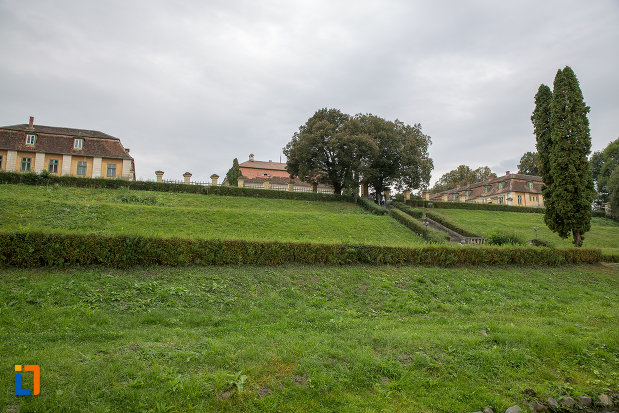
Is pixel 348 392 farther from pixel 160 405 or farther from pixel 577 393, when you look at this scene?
pixel 577 393

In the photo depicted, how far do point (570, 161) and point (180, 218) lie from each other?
81.6ft

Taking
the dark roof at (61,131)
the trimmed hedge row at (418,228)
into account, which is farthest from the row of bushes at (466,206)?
the dark roof at (61,131)

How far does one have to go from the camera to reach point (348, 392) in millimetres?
5594

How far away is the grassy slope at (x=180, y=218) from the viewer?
17.4 meters

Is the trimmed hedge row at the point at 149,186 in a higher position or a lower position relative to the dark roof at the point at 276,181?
lower

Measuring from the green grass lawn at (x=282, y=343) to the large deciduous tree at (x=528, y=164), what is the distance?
7798 centimetres

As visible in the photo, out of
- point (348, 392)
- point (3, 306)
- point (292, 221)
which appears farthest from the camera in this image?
point (292, 221)

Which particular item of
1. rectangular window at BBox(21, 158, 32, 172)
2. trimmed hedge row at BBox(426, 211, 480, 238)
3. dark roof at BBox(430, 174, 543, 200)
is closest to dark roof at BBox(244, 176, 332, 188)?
dark roof at BBox(430, 174, 543, 200)

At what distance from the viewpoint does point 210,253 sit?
12.4 metres

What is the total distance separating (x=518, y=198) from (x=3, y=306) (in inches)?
2671

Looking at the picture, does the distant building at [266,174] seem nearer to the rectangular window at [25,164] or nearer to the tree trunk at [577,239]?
the rectangular window at [25,164]

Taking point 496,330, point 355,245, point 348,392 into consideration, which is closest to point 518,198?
point 355,245
